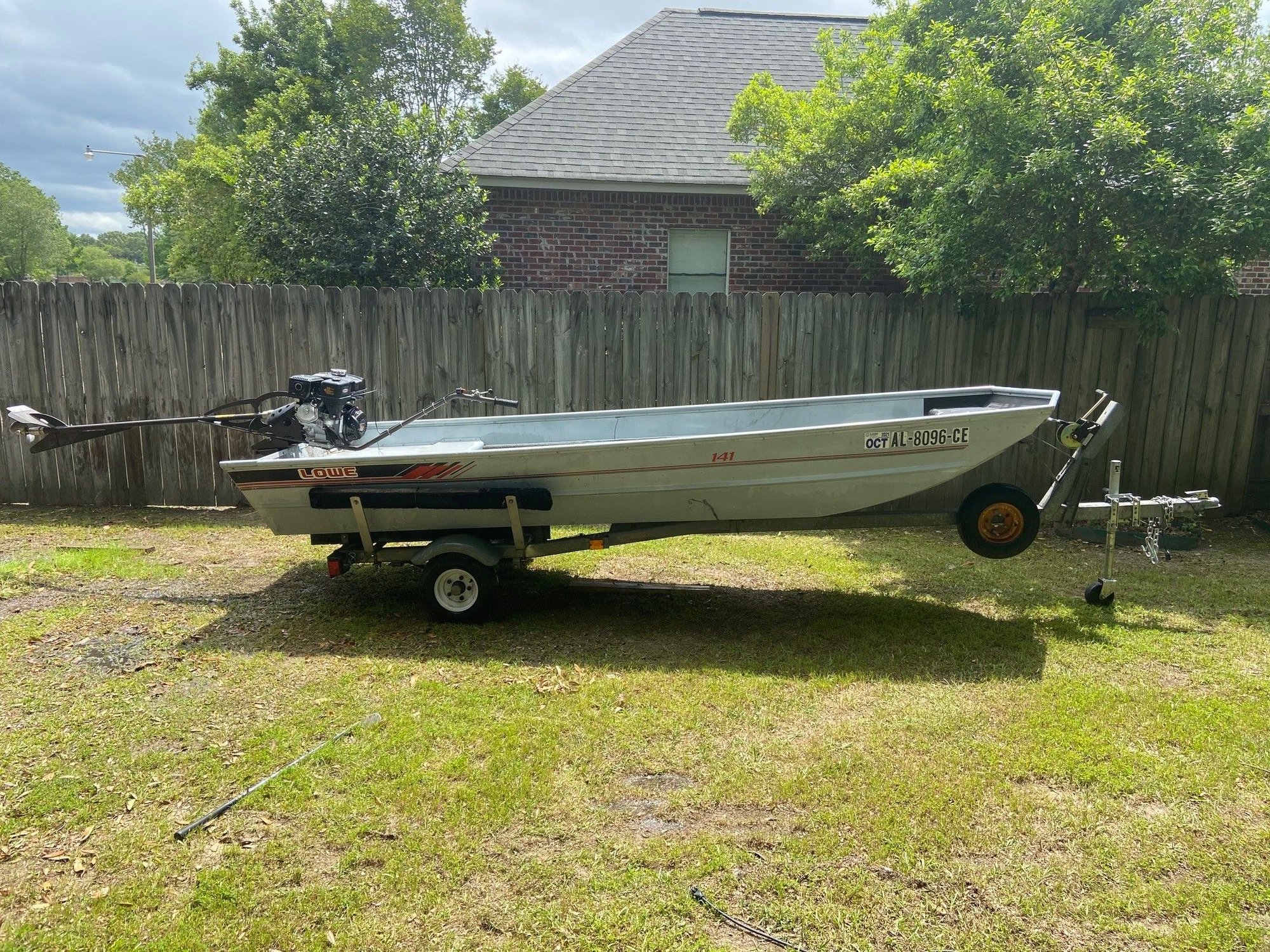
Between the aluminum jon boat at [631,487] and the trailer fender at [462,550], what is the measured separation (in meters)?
0.01

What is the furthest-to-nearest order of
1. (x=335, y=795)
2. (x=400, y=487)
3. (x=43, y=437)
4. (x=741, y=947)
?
(x=43, y=437) < (x=400, y=487) < (x=335, y=795) < (x=741, y=947)

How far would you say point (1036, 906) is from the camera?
97.2 inches

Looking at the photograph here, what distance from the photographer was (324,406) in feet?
16.6

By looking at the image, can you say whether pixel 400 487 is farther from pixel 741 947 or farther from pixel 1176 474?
pixel 1176 474

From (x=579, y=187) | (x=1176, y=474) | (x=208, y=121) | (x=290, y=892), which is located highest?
(x=208, y=121)

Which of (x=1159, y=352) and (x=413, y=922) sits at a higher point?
(x=1159, y=352)

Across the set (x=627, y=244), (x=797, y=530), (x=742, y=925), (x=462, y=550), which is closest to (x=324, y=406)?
(x=462, y=550)

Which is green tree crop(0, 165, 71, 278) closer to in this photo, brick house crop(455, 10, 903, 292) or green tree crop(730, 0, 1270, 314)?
brick house crop(455, 10, 903, 292)

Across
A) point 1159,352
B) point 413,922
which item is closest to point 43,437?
point 413,922

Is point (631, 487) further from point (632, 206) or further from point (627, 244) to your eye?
point (632, 206)

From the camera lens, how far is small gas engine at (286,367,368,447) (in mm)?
5016

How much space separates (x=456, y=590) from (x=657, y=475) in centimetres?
141

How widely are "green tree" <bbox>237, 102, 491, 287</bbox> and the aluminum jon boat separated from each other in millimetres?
4917

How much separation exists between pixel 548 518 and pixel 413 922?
8.54 feet
